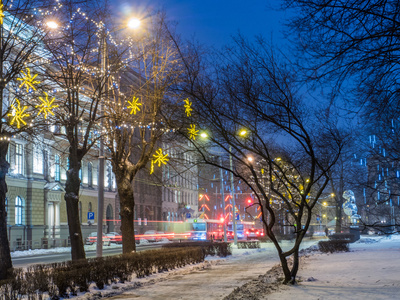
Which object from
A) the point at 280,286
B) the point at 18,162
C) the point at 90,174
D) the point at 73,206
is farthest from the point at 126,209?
the point at 90,174

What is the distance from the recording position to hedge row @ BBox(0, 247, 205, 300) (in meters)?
11.6

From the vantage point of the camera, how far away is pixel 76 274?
12930 millimetres

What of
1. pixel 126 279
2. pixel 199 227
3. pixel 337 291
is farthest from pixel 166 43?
pixel 199 227

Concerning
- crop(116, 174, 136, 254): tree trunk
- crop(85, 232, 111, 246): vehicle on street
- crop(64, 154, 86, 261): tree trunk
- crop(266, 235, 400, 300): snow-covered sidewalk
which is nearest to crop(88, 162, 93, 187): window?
crop(85, 232, 111, 246): vehicle on street

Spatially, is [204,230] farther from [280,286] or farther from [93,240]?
[280,286]

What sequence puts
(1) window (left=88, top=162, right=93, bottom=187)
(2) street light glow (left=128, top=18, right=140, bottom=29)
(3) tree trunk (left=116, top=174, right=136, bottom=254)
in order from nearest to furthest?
(2) street light glow (left=128, top=18, right=140, bottom=29), (3) tree trunk (left=116, top=174, right=136, bottom=254), (1) window (left=88, top=162, right=93, bottom=187)

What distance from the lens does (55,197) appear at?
51875mm

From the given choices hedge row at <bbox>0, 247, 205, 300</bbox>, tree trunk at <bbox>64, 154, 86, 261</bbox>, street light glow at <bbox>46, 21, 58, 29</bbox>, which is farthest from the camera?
tree trunk at <bbox>64, 154, 86, 261</bbox>

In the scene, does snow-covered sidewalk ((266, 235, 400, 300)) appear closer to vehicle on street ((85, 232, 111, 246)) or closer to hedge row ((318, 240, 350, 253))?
hedge row ((318, 240, 350, 253))

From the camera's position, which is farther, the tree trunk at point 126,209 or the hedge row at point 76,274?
the tree trunk at point 126,209

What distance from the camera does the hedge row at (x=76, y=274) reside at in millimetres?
11609

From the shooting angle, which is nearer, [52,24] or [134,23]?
[52,24]

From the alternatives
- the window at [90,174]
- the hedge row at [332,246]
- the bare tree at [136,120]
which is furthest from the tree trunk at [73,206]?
the window at [90,174]

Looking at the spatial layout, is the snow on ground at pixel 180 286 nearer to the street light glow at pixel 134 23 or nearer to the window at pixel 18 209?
the street light glow at pixel 134 23
